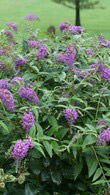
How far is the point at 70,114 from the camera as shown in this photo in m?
1.90

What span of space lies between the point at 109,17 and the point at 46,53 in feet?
58.5

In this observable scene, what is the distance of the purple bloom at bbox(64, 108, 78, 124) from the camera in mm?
1900

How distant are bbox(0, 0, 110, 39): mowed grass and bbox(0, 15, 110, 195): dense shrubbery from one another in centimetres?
1410

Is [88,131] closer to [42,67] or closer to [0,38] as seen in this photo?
[42,67]

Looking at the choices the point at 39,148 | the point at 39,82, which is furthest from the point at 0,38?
the point at 39,148

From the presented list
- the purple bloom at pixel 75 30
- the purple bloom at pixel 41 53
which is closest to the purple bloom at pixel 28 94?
the purple bloom at pixel 41 53

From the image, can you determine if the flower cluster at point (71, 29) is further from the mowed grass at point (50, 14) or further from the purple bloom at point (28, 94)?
the mowed grass at point (50, 14)

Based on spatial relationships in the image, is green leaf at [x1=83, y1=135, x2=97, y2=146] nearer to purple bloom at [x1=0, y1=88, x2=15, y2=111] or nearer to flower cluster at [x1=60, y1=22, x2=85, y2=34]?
purple bloom at [x1=0, y1=88, x2=15, y2=111]

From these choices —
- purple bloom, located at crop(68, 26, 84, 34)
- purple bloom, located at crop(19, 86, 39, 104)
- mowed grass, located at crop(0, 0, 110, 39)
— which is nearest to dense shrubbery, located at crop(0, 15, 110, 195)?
purple bloom, located at crop(19, 86, 39, 104)

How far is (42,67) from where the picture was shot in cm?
245

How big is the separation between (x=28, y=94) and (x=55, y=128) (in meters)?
0.18

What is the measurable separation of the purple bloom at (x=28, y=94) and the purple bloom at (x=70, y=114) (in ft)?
0.51

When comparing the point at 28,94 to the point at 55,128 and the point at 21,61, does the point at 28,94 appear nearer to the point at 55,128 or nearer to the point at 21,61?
the point at 55,128

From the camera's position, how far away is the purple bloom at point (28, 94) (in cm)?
197
